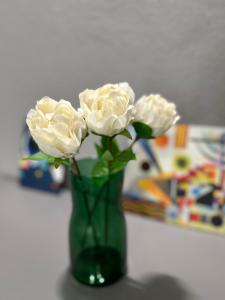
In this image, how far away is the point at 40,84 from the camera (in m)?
1.12

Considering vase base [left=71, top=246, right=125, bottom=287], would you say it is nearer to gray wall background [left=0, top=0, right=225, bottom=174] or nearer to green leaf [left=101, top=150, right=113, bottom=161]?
green leaf [left=101, top=150, right=113, bottom=161]

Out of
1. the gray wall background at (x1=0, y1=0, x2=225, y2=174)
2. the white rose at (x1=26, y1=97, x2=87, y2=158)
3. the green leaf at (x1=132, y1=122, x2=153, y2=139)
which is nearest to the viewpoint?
the white rose at (x1=26, y1=97, x2=87, y2=158)

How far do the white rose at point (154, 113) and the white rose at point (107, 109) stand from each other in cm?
7

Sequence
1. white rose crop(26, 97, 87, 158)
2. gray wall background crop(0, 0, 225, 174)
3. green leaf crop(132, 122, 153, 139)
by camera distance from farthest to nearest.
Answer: gray wall background crop(0, 0, 225, 174)
green leaf crop(132, 122, 153, 139)
white rose crop(26, 97, 87, 158)

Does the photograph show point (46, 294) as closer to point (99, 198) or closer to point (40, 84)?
point (99, 198)

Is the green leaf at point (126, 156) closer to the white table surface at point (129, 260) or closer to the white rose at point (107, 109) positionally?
the white rose at point (107, 109)

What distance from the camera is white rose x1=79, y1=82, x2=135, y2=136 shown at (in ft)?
2.14

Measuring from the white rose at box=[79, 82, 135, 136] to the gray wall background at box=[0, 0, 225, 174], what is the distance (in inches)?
13.6

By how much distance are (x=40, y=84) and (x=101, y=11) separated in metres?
0.27

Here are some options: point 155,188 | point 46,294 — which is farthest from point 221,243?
point 46,294

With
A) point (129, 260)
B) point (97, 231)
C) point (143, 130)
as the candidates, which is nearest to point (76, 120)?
point (143, 130)

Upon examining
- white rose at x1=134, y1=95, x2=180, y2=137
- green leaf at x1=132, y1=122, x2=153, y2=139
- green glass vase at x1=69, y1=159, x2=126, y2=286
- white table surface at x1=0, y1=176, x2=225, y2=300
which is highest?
white rose at x1=134, y1=95, x2=180, y2=137

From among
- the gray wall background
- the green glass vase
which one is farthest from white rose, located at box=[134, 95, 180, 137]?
the gray wall background

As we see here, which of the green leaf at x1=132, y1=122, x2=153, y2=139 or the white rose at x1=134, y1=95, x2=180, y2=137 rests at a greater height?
the white rose at x1=134, y1=95, x2=180, y2=137
